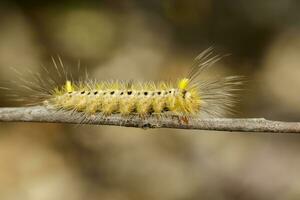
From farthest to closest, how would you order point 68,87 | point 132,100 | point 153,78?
point 153,78
point 68,87
point 132,100

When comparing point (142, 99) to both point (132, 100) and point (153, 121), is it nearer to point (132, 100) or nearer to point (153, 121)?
point (132, 100)

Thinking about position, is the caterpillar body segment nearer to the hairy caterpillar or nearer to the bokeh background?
the hairy caterpillar

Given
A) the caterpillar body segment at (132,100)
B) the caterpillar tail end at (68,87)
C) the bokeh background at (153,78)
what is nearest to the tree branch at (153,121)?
the caterpillar body segment at (132,100)

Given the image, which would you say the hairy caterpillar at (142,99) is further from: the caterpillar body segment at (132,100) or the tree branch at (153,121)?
the tree branch at (153,121)

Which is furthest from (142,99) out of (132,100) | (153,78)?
(153,78)

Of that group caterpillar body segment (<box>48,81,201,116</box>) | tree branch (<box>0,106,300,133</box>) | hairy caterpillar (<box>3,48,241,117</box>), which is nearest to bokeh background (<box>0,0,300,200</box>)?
hairy caterpillar (<box>3,48,241,117</box>)
